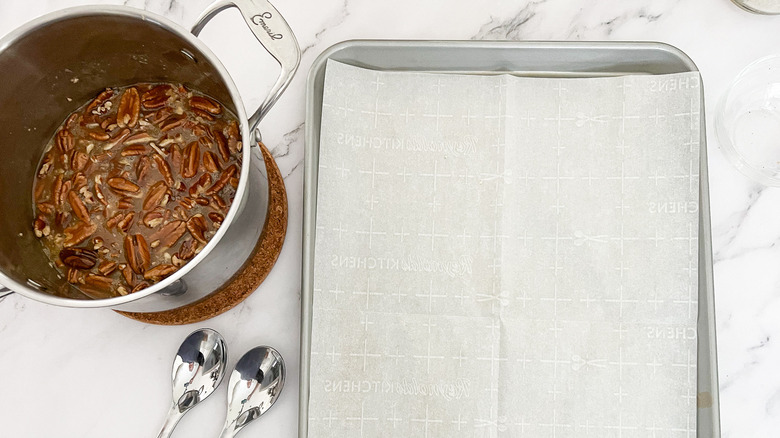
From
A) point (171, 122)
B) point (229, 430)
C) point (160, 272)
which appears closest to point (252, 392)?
point (229, 430)

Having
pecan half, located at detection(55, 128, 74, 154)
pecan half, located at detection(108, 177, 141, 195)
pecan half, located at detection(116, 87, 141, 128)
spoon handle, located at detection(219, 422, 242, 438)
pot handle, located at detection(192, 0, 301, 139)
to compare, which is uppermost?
pot handle, located at detection(192, 0, 301, 139)

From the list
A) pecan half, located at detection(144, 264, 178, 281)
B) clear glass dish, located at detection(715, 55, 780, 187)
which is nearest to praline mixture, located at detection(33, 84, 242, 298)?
pecan half, located at detection(144, 264, 178, 281)

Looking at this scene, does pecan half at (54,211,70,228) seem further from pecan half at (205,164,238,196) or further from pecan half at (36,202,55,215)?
pecan half at (205,164,238,196)

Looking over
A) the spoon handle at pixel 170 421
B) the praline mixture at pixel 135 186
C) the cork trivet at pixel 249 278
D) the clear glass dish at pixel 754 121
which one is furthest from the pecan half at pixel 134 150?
the clear glass dish at pixel 754 121

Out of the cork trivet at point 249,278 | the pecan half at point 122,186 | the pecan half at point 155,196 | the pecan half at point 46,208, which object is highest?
the pecan half at point 122,186

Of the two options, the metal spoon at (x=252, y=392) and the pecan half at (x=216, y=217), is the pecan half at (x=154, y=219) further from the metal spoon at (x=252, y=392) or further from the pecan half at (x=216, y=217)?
the metal spoon at (x=252, y=392)
